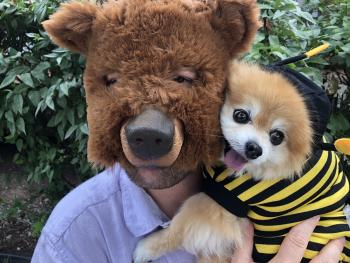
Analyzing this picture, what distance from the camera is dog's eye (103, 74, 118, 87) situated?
3.40 feet

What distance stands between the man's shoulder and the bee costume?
1.06 feet

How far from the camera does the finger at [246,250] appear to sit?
135cm

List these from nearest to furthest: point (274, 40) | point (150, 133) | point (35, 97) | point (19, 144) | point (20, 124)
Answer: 1. point (150, 133)
2. point (274, 40)
3. point (35, 97)
4. point (20, 124)
5. point (19, 144)

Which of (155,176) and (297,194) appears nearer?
(155,176)

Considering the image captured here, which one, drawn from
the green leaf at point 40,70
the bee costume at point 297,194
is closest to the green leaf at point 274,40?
the bee costume at point 297,194

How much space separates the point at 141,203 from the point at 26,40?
5.16 ft

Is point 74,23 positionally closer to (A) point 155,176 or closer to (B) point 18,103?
(A) point 155,176

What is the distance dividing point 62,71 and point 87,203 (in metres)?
0.98

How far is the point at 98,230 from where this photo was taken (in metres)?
1.45

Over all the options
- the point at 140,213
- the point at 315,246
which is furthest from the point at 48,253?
the point at 315,246

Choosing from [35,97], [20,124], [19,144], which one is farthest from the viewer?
[19,144]

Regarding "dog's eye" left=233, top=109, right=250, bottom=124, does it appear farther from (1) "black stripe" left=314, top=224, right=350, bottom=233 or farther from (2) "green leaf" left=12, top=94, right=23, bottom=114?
(2) "green leaf" left=12, top=94, right=23, bottom=114

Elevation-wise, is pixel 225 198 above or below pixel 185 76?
below

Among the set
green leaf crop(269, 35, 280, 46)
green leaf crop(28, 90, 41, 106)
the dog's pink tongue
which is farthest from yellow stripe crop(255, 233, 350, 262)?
green leaf crop(28, 90, 41, 106)
